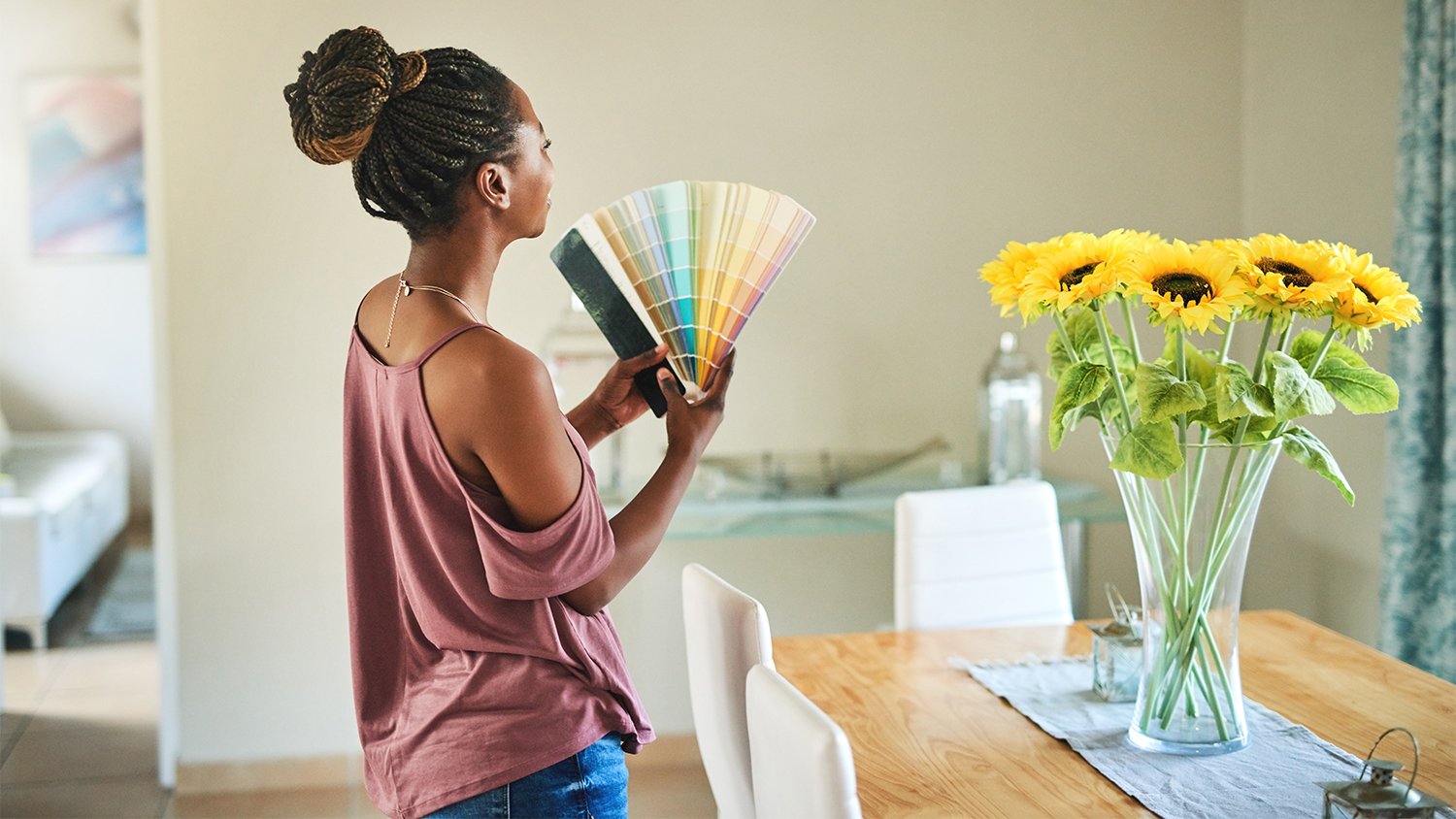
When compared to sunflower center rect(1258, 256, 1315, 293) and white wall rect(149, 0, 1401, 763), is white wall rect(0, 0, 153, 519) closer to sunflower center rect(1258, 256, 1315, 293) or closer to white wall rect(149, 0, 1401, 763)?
white wall rect(149, 0, 1401, 763)

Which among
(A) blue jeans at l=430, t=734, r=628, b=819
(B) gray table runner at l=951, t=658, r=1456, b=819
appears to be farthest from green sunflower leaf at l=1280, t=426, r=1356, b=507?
(A) blue jeans at l=430, t=734, r=628, b=819

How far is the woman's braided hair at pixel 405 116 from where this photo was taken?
51.3 inches

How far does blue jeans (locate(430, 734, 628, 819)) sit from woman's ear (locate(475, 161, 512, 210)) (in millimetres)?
579

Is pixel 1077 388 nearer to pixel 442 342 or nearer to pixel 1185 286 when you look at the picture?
pixel 1185 286

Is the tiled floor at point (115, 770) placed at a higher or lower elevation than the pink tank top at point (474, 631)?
lower

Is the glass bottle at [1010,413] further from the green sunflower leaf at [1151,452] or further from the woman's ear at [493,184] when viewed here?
the woman's ear at [493,184]

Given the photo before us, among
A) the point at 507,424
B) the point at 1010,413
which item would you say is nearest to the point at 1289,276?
the point at 507,424

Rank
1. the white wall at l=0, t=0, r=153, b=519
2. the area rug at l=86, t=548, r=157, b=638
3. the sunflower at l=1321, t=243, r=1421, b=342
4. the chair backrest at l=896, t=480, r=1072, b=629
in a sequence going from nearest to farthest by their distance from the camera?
the sunflower at l=1321, t=243, r=1421, b=342 < the chair backrest at l=896, t=480, r=1072, b=629 < the area rug at l=86, t=548, r=157, b=638 < the white wall at l=0, t=0, r=153, b=519

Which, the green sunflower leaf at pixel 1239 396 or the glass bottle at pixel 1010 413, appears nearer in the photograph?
the green sunflower leaf at pixel 1239 396

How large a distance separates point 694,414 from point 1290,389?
2.21 ft

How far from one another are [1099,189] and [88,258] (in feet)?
17.1

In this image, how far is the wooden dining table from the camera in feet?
4.87

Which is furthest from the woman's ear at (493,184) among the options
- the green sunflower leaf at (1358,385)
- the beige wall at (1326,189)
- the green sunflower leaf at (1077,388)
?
the beige wall at (1326,189)

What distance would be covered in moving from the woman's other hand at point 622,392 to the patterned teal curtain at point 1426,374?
207 cm
